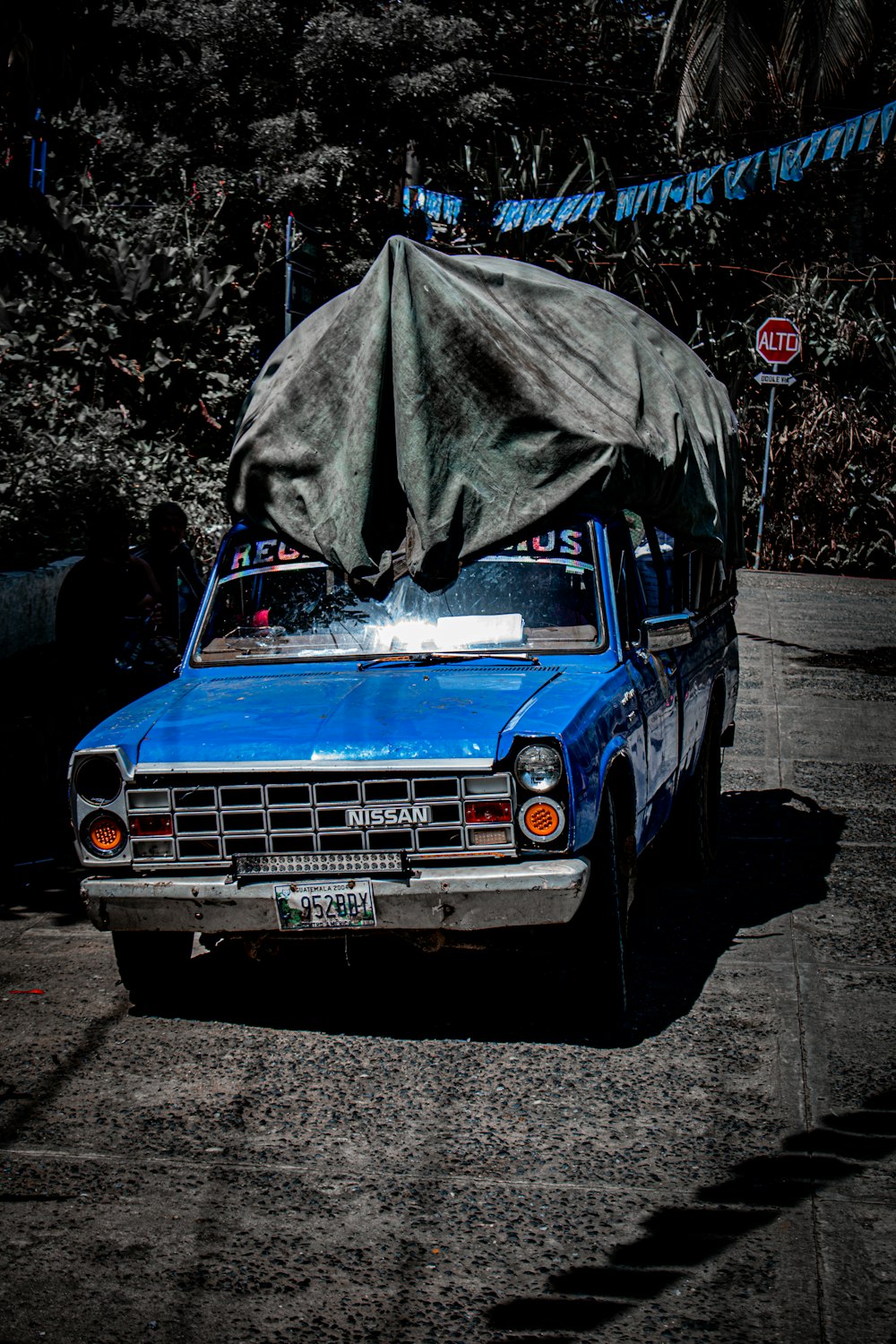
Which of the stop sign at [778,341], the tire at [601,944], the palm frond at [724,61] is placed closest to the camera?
the tire at [601,944]

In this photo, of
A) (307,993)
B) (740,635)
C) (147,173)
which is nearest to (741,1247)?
(307,993)

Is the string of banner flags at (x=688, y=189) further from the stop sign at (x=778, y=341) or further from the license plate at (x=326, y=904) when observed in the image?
the license plate at (x=326, y=904)

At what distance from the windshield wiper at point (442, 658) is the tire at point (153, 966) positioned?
1263 mm

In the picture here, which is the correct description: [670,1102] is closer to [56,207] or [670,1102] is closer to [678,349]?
[678,349]

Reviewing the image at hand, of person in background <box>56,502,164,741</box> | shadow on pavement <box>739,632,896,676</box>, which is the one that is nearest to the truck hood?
person in background <box>56,502,164,741</box>

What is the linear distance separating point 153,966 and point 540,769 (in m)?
1.71

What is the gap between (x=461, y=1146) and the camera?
4.43m

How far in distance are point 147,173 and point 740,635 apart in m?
10.5

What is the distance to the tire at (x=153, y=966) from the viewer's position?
214 inches

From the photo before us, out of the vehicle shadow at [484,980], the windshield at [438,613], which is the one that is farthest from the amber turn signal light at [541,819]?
the windshield at [438,613]

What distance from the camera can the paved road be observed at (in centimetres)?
354

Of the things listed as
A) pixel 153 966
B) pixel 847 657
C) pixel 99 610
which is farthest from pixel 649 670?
pixel 847 657

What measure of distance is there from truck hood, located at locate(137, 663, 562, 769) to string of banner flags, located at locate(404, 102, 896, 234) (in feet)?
53.3

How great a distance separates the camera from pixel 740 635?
15.8m
